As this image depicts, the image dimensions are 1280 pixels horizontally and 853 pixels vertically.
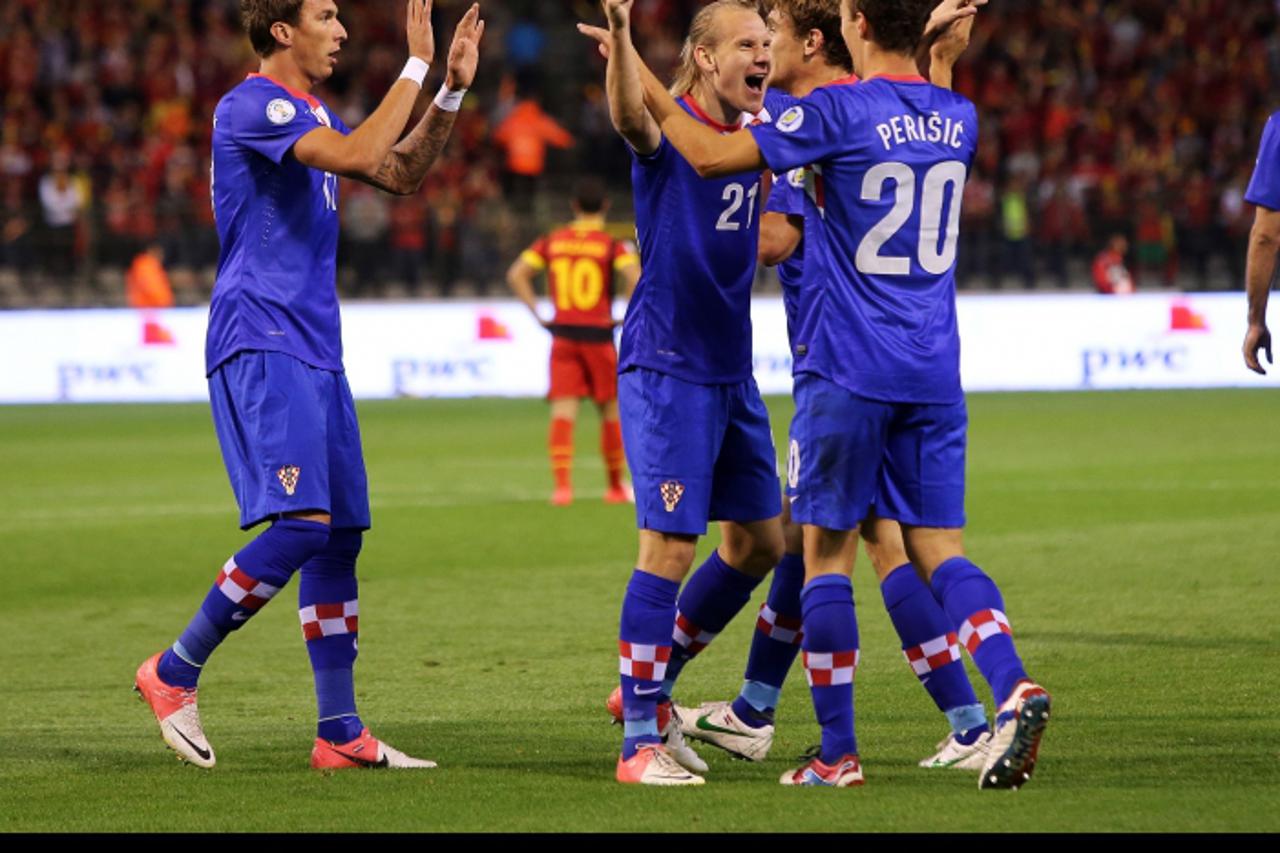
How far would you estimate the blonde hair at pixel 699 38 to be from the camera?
6039 millimetres

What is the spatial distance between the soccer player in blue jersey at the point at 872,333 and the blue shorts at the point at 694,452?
38 cm

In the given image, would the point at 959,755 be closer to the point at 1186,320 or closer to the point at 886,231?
the point at 886,231

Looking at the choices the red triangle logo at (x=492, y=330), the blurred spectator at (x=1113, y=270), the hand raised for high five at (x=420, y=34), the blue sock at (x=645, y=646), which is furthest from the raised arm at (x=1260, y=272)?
the blurred spectator at (x=1113, y=270)

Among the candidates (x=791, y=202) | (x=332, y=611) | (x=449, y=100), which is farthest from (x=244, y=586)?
(x=791, y=202)

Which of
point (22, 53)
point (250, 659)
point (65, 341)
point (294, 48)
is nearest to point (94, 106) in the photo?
point (22, 53)

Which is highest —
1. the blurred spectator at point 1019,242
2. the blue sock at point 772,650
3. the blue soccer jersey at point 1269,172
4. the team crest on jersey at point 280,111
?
the team crest on jersey at point 280,111

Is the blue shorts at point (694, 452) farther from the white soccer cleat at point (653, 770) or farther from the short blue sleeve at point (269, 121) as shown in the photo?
the short blue sleeve at point (269, 121)

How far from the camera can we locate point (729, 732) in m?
6.43

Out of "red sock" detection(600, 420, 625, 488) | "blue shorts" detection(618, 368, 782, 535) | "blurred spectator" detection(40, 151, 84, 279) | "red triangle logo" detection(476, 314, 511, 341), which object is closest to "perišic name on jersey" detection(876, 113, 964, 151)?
"blue shorts" detection(618, 368, 782, 535)

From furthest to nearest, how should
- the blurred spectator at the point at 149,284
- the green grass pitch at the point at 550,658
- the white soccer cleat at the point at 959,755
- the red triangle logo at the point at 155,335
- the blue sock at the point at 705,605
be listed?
the blurred spectator at the point at 149,284 < the red triangle logo at the point at 155,335 < the blue sock at the point at 705,605 < the white soccer cleat at the point at 959,755 < the green grass pitch at the point at 550,658

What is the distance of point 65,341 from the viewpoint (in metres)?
23.9

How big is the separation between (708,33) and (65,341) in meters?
19.1

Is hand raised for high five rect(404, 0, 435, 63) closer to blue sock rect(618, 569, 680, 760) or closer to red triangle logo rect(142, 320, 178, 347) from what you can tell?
blue sock rect(618, 569, 680, 760)
